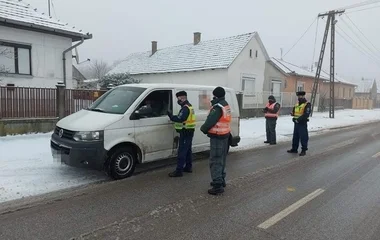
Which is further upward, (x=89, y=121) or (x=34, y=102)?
(x=34, y=102)

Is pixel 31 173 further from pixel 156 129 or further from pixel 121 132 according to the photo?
pixel 156 129

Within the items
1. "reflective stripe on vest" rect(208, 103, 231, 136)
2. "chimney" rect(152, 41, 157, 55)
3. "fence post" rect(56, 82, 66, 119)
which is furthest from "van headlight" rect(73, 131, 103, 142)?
"chimney" rect(152, 41, 157, 55)

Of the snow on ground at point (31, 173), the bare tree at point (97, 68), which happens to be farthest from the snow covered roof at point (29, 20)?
the bare tree at point (97, 68)

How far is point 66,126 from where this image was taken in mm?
6328

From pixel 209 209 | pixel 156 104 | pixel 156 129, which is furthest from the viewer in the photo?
pixel 156 104

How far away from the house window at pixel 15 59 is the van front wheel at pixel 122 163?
9.25 metres

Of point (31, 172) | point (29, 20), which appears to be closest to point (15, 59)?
point (29, 20)

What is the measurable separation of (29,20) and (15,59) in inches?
66.9

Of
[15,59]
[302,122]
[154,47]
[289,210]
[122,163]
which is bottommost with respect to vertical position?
[289,210]

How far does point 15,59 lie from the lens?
13.5 metres

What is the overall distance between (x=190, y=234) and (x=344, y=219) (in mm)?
2238

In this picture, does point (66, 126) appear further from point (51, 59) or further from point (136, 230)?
point (51, 59)

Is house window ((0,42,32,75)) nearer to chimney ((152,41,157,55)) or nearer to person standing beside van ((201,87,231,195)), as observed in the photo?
person standing beside van ((201,87,231,195))

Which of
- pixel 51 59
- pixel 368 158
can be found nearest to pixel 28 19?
pixel 51 59
